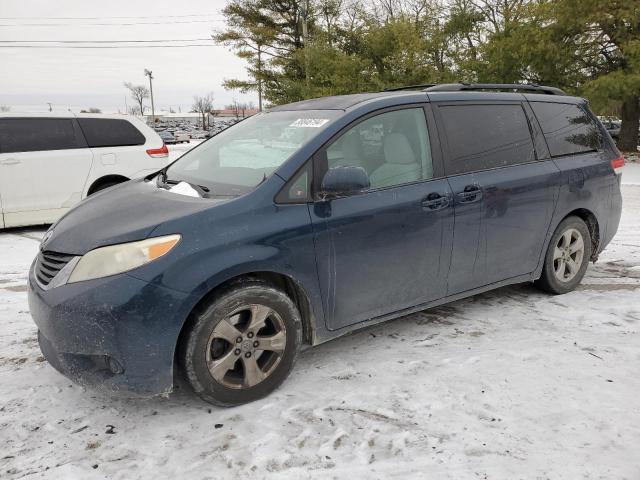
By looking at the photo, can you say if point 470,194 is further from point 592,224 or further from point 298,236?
point 592,224

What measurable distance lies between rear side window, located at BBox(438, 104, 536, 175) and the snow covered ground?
1.21 m

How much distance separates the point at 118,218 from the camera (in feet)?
9.20

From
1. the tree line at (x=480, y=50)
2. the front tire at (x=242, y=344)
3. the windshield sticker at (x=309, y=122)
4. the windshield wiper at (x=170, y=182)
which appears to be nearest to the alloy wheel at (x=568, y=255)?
the windshield sticker at (x=309, y=122)

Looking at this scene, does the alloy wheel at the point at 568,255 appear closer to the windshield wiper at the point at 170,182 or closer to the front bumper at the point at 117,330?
the windshield wiper at the point at 170,182

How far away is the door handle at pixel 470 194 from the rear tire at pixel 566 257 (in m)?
1.07

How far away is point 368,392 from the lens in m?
2.93

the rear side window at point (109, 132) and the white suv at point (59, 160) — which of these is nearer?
the white suv at point (59, 160)

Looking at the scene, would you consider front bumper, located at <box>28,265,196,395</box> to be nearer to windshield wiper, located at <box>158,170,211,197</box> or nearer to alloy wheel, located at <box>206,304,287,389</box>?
alloy wheel, located at <box>206,304,287,389</box>

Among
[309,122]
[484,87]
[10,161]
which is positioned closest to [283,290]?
[309,122]

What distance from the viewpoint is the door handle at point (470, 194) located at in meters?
3.54

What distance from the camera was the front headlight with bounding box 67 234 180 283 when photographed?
252 centimetres

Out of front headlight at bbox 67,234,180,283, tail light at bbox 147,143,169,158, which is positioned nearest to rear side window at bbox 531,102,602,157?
front headlight at bbox 67,234,180,283

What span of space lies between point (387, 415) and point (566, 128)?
10.2 feet

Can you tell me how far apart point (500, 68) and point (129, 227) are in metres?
21.4
